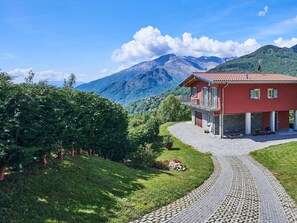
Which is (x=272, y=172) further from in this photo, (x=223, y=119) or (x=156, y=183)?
(x=223, y=119)

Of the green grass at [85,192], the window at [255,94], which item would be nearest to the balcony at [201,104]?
the window at [255,94]

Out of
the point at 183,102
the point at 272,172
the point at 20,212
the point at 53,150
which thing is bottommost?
the point at 272,172

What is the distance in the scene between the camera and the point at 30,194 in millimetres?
9289

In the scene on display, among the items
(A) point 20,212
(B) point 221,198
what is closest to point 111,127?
(B) point 221,198

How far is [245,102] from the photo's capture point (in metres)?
31.9

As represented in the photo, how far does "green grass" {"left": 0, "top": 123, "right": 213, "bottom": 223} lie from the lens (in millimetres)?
8555

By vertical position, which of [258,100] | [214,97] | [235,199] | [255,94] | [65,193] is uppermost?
[255,94]

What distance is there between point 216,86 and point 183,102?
9644 mm

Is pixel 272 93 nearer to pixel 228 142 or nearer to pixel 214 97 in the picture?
pixel 214 97

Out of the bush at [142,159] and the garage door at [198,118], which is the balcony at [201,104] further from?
the bush at [142,159]

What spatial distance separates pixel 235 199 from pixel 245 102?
68.6 feet

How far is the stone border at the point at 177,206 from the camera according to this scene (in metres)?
9.88

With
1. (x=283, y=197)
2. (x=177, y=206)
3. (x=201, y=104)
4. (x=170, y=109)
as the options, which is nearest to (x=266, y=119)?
(x=201, y=104)

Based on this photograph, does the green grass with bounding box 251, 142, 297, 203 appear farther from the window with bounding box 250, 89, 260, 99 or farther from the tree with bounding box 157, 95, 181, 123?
the tree with bounding box 157, 95, 181, 123
